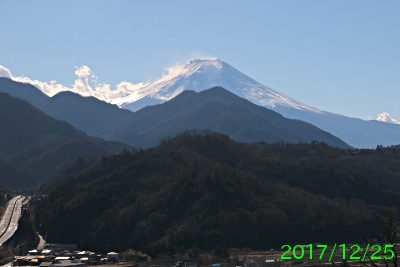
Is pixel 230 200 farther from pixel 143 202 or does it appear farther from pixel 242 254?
pixel 242 254

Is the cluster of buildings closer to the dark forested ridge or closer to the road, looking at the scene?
the dark forested ridge

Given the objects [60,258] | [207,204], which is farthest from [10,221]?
[60,258]

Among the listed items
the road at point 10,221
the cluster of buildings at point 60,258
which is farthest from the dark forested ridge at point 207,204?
the cluster of buildings at point 60,258

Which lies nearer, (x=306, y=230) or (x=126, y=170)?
(x=306, y=230)

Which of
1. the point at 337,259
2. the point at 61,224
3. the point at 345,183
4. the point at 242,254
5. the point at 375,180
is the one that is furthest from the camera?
the point at 375,180

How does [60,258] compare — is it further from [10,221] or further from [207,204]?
[10,221]

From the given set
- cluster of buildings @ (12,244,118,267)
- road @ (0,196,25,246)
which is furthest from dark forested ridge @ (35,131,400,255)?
cluster of buildings @ (12,244,118,267)

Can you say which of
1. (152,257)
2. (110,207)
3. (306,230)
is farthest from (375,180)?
(152,257)

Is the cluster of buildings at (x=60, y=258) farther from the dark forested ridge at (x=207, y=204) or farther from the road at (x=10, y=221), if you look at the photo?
the road at (x=10, y=221)
